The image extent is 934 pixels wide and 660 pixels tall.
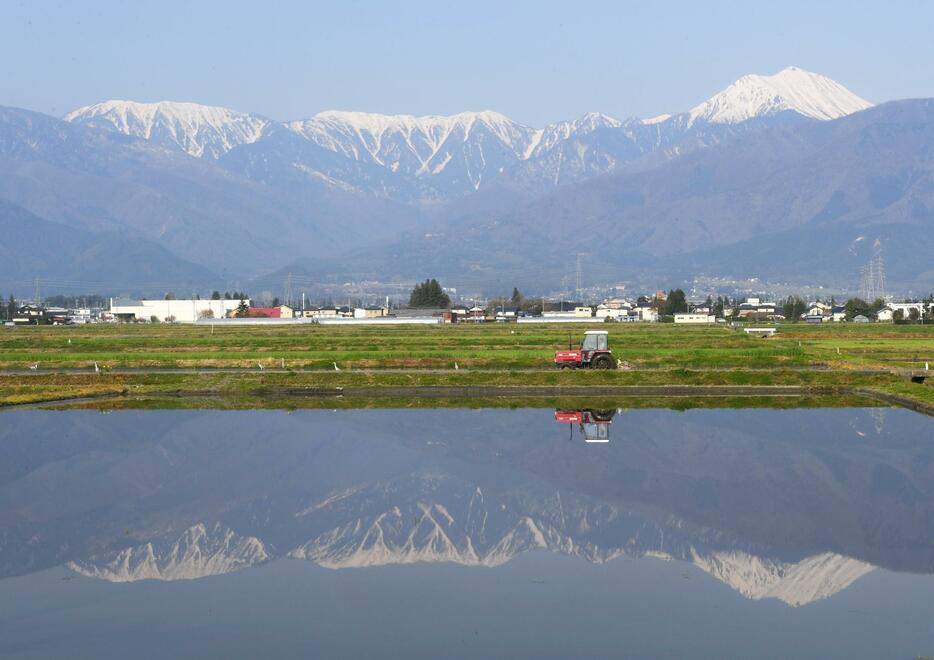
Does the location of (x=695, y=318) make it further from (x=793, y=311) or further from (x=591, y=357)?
(x=591, y=357)

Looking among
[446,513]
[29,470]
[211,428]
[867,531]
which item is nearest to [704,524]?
[867,531]

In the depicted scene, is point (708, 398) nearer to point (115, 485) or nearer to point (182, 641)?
point (115, 485)

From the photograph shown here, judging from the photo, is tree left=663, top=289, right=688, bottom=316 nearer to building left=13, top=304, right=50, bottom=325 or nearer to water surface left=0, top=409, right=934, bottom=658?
building left=13, top=304, right=50, bottom=325

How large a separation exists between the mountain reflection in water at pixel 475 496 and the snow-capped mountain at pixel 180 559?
4 centimetres

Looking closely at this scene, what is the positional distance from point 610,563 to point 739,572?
132 cm

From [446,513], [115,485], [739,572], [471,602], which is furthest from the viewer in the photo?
[115,485]

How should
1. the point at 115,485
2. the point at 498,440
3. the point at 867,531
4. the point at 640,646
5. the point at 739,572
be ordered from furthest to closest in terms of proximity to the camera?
the point at 498,440 < the point at 115,485 < the point at 867,531 < the point at 739,572 < the point at 640,646

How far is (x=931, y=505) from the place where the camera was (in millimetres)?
16750

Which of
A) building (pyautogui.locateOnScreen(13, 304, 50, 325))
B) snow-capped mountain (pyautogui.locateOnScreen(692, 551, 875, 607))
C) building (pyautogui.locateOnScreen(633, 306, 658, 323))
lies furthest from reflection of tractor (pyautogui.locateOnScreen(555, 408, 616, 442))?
building (pyautogui.locateOnScreen(633, 306, 658, 323))

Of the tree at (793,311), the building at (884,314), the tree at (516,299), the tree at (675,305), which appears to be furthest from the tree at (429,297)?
the building at (884,314)

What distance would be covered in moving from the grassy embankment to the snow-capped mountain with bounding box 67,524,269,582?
17291 millimetres

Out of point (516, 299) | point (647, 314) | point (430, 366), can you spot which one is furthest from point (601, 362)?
point (516, 299)

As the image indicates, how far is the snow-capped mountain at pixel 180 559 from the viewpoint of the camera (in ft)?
44.5

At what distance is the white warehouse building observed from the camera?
151000 mm
